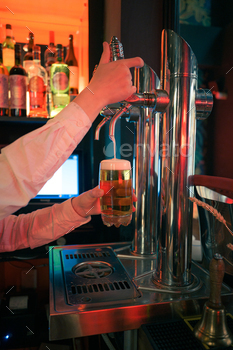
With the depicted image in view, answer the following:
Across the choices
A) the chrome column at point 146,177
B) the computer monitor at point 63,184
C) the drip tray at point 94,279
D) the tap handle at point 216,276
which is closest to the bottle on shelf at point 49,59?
the computer monitor at point 63,184

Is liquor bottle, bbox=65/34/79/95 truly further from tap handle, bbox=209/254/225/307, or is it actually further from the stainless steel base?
tap handle, bbox=209/254/225/307

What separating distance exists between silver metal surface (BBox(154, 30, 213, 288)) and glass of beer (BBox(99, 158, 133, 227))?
0.11 metres

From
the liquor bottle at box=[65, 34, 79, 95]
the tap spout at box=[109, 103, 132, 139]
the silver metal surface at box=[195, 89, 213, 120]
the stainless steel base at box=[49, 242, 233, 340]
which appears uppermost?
the liquor bottle at box=[65, 34, 79, 95]

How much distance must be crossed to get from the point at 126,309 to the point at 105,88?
1.49 ft

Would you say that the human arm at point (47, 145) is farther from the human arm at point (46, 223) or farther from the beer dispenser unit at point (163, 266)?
the human arm at point (46, 223)

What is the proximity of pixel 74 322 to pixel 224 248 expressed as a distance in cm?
38

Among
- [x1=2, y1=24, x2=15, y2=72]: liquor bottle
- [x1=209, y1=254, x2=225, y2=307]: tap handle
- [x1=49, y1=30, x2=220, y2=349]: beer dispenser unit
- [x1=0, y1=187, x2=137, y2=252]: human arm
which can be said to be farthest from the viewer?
[x1=2, y1=24, x2=15, y2=72]: liquor bottle

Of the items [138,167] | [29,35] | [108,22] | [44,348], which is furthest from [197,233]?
[29,35]

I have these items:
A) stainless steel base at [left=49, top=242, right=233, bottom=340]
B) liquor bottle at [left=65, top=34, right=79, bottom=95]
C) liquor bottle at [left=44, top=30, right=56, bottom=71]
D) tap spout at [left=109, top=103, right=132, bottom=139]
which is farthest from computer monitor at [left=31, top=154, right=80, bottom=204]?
tap spout at [left=109, top=103, right=132, bottom=139]

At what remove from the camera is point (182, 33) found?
3.52ft

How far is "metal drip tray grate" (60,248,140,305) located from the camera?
25.0 inches

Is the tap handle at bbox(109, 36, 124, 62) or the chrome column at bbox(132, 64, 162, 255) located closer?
the tap handle at bbox(109, 36, 124, 62)

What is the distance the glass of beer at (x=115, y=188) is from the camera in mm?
617

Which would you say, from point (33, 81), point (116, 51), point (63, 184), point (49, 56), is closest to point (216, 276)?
point (116, 51)
